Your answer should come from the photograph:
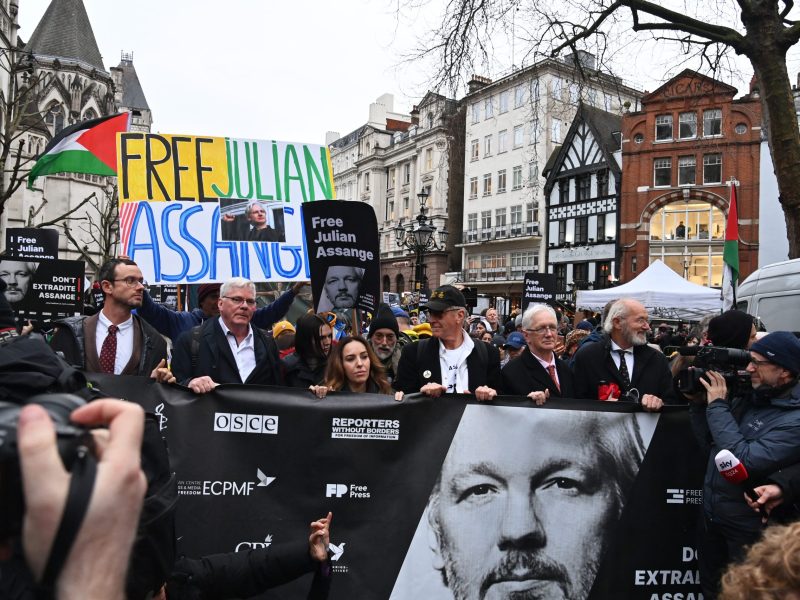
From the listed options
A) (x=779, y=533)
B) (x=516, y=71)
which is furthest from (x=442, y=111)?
(x=779, y=533)

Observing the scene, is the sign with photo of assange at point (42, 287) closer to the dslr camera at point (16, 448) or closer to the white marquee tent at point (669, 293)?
the dslr camera at point (16, 448)

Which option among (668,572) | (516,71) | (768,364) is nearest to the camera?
(768,364)

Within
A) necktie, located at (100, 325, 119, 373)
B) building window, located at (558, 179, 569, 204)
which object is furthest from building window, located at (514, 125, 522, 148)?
necktie, located at (100, 325, 119, 373)

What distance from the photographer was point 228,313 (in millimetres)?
4480

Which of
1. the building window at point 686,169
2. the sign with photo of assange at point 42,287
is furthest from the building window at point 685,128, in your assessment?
the sign with photo of assange at point 42,287

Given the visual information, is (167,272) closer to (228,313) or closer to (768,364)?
(228,313)

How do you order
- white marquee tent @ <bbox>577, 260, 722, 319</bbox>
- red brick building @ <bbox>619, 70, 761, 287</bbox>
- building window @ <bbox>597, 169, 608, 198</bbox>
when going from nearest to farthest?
white marquee tent @ <bbox>577, 260, 722, 319</bbox>, red brick building @ <bbox>619, 70, 761, 287</bbox>, building window @ <bbox>597, 169, 608, 198</bbox>

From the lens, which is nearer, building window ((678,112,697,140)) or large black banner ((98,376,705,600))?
large black banner ((98,376,705,600))

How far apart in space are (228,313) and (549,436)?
7.35 feet

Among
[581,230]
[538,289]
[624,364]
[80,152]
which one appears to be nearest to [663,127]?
[581,230]

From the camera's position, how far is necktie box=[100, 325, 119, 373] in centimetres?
431

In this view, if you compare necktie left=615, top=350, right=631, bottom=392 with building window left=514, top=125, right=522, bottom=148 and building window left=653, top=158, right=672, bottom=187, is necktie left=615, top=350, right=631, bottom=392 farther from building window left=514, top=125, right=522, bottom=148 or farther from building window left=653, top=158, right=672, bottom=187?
building window left=514, top=125, right=522, bottom=148

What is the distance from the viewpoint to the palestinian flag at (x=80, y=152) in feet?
26.0

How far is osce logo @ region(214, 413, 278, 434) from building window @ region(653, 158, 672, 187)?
44.0 meters
